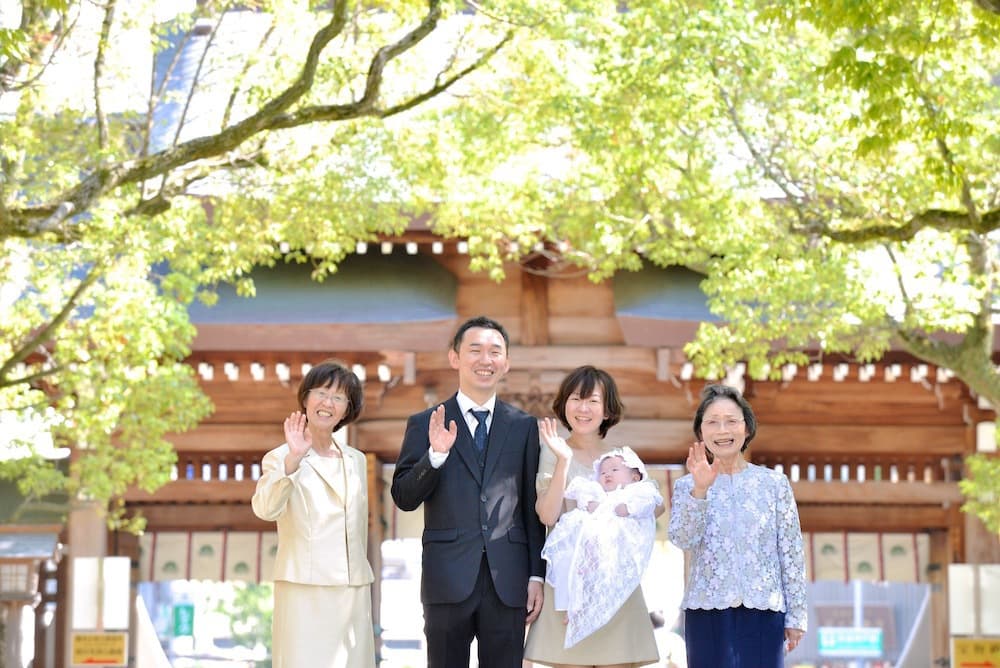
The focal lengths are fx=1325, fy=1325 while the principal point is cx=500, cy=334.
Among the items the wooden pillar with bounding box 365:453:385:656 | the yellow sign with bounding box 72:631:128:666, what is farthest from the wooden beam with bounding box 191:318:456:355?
the yellow sign with bounding box 72:631:128:666

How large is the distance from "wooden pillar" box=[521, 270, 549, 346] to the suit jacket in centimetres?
807

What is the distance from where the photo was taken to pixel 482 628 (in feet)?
16.1

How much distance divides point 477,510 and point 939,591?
11.0 m

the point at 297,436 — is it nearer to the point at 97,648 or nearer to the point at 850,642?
the point at 97,648

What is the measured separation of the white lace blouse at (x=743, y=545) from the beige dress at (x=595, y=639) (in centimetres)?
22

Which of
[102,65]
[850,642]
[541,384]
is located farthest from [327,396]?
[850,642]

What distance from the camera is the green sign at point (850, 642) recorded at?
25.8 meters

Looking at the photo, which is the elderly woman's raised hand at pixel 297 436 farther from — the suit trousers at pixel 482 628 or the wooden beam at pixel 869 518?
the wooden beam at pixel 869 518

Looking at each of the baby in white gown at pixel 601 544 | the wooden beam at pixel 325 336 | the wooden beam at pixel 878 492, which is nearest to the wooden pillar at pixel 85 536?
the wooden beam at pixel 325 336

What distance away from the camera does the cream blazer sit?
4.99 m

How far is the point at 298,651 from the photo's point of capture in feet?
16.2

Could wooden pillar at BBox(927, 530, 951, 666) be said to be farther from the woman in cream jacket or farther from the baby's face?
the woman in cream jacket

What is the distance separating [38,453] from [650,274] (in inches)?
237

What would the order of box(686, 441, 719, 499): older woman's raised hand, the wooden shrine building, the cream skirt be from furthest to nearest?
the wooden shrine building < the cream skirt < box(686, 441, 719, 499): older woman's raised hand
